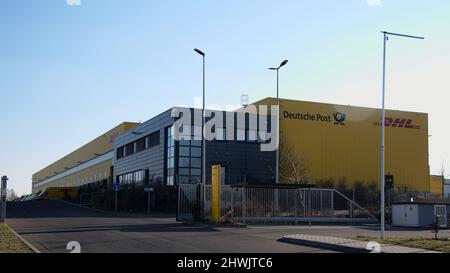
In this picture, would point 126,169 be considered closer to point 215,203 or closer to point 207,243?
point 215,203

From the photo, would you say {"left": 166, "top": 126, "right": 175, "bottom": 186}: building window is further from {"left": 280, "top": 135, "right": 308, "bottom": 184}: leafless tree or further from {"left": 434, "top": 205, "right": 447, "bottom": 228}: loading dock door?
{"left": 434, "top": 205, "right": 447, "bottom": 228}: loading dock door

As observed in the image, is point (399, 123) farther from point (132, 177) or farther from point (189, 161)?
point (132, 177)

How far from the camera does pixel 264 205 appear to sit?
109 feet

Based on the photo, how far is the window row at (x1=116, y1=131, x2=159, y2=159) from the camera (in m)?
64.1

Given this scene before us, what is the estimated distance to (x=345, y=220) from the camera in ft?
120

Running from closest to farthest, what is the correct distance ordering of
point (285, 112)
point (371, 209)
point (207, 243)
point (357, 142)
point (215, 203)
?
point (207, 243) → point (215, 203) → point (371, 209) → point (285, 112) → point (357, 142)

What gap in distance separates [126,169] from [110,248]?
5997 cm

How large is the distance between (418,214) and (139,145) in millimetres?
44104

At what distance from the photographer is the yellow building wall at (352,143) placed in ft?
225

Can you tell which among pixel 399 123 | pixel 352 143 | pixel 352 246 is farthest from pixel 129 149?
pixel 352 246

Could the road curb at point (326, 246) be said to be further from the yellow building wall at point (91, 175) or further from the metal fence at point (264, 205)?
the yellow building wall at point (91, 175)

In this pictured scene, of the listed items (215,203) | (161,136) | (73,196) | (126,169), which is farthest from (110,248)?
(73,196)

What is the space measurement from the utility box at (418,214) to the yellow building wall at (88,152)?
58924 millimetres

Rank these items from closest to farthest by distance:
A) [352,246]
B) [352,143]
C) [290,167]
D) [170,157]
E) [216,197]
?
[352,246], [216,197], [290,167], [170,157], [352,143]
